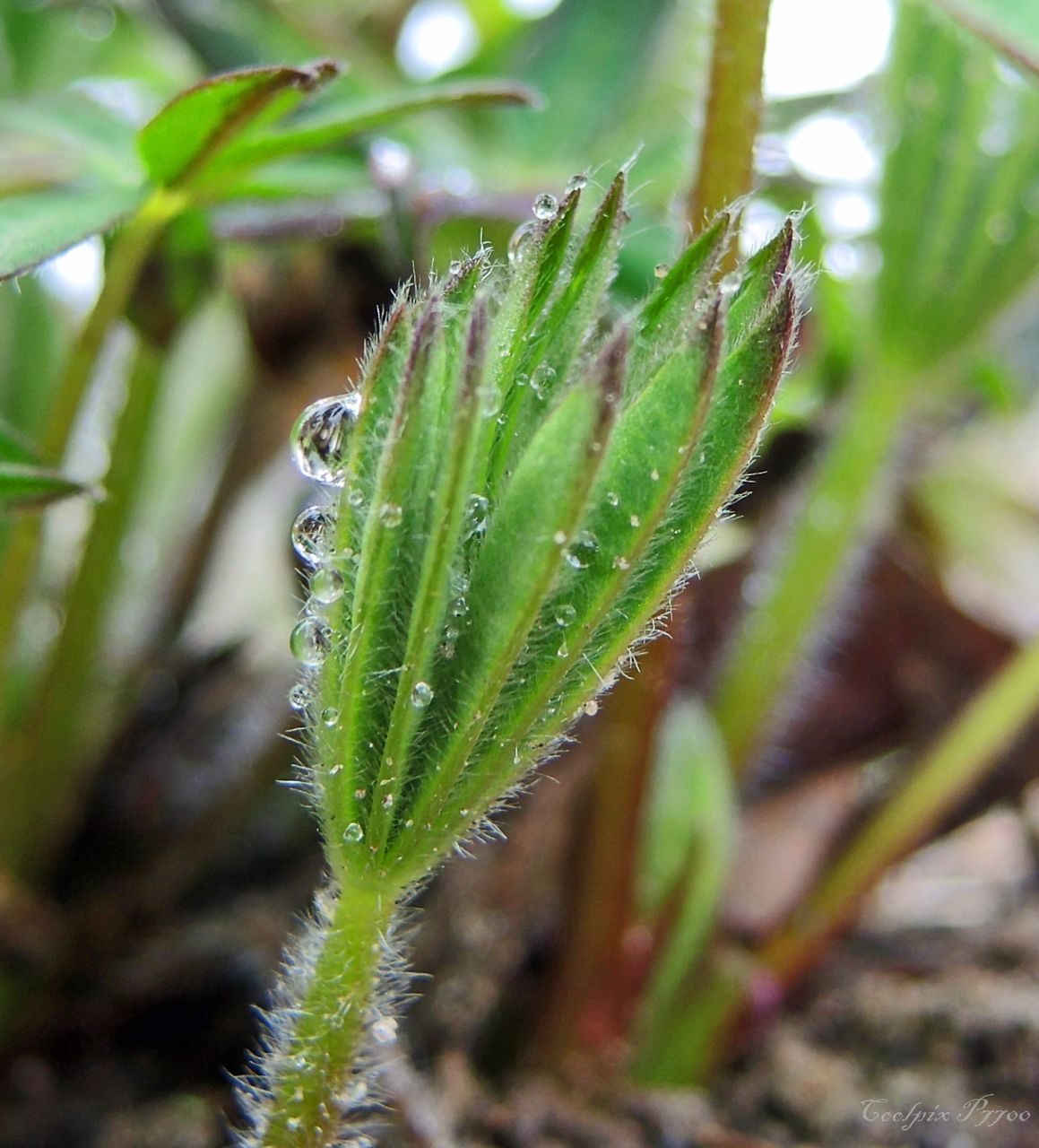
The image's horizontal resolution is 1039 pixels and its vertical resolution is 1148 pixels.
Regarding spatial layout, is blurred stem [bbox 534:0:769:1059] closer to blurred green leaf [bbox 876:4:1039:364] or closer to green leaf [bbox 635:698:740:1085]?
green leaf [bbox 635:698:740:1085]

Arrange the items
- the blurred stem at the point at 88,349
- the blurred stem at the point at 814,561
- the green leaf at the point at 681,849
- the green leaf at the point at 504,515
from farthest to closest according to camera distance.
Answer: the blurred stem at the point at 814,561 → the green leaf at the point at 681,849 → the blurred stem at the point at 88,349 → the green leaf at the point at 504,515

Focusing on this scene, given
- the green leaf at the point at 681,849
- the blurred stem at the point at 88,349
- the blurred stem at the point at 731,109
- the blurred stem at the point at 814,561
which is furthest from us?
the blurred stem at the point at 814,561

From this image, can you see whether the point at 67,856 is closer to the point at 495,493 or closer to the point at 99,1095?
the point at 99,1095

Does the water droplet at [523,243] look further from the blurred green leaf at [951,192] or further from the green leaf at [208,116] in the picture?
the blurred green leaf at [951,192]

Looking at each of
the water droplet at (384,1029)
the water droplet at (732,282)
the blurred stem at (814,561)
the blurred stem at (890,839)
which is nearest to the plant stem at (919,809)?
the blurred stem at (890,839)

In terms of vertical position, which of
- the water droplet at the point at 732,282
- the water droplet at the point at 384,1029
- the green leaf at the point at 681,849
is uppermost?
the water droplet at the point at 732,282

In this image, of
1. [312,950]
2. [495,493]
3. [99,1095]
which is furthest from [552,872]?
[495,493]

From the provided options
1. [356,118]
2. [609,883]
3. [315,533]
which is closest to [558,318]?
[315,533]

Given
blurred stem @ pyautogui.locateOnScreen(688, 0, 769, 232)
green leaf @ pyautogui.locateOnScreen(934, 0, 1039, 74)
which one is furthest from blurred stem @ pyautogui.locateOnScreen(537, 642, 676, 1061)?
green leaf @ pyautogui.locateOnScreen(934, 0, 1039, 74)
